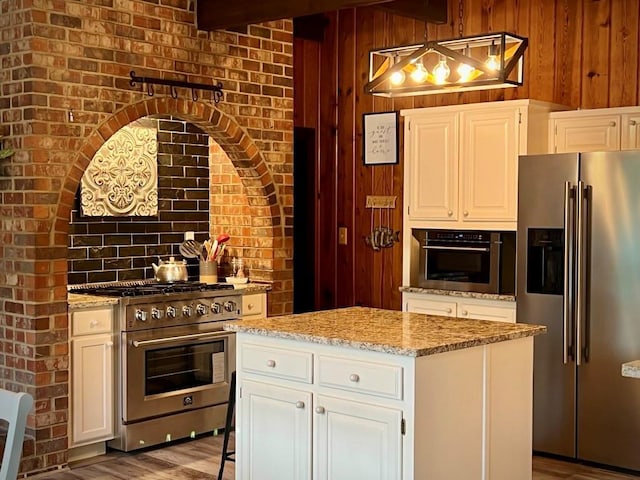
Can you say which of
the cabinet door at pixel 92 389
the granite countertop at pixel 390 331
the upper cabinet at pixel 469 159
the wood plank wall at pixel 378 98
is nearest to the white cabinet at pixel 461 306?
the upper cabinet at pixel 469 159

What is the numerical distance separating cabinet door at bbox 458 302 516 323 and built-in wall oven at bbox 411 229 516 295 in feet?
0.40

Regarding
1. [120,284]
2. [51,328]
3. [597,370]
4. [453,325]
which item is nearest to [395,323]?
[453,325]

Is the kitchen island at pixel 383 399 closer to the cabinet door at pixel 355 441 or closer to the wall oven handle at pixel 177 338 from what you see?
the cabinet door at pixel 355 441

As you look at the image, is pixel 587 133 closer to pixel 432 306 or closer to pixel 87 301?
pixel 432 306

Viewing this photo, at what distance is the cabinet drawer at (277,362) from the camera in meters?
3.74

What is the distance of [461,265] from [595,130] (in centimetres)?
120

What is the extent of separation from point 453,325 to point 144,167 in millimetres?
2679

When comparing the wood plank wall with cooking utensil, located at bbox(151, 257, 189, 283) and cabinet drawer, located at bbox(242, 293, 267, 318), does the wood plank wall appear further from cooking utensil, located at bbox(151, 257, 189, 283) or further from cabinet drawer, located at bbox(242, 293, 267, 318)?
cooking utensil, located at bbox(151, 257, 189, 283)

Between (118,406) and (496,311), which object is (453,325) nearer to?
(496,311)

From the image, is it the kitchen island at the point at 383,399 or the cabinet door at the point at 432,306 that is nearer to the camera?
the kitchen island at the point at 383,399

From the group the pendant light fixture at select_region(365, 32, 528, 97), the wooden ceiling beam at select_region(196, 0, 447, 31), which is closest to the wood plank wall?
the wooden ceiling beam at select_region(196, 0, 447, 31)

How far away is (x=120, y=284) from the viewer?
569 centimetres

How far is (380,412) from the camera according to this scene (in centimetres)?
346

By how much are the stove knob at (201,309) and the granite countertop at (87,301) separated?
0.57 metres
